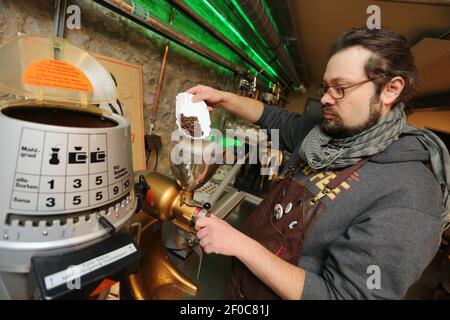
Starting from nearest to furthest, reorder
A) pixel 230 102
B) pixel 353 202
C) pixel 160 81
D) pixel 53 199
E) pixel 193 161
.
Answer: pixel 53 199 < pixel 193 161 < pixel 353 202 < pixel 230 102 < pixel 160 81

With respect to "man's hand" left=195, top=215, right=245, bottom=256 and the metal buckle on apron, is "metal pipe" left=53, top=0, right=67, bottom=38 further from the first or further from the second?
the metal buckle on apron

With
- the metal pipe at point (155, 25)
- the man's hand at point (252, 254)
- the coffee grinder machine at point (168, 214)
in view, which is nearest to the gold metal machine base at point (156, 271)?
the coffee grinder machine at point (168, 214)

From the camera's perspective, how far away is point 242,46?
234 centimetres

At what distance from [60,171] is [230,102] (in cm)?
86

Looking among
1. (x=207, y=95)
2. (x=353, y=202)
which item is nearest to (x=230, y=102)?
(x=207, y=95)

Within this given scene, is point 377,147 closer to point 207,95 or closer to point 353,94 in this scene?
point 353,94

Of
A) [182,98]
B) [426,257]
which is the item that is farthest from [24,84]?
[426,257]

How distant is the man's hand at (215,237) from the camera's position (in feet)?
2.01

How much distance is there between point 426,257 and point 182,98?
2.67 feet

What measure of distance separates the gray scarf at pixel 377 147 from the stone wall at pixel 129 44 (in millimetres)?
903

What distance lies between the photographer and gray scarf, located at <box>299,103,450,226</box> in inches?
27.4

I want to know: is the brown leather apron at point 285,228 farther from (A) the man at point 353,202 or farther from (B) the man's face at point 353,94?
(B) the man's face at point 353,94

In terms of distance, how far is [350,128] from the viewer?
84 centimetres
